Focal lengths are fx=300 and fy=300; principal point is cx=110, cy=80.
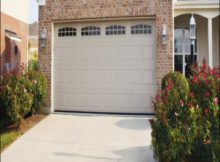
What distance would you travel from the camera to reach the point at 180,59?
41.2 feet

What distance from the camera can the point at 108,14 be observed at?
9.54 meters

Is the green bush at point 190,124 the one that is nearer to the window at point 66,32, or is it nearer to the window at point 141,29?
the window at point 141,29

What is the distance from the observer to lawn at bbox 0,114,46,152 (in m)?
6.81

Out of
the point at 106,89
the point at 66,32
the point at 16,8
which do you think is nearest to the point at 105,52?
the point at 106,89

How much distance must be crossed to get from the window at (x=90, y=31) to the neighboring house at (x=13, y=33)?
2.64m

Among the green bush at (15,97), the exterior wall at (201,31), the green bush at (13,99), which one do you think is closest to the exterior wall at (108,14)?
the green bush at (15,97)

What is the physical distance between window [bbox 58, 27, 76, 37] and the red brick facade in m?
1.84

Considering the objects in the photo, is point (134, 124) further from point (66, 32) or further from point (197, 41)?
point (197, 41)

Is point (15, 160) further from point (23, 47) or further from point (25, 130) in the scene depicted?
point (23, 47)

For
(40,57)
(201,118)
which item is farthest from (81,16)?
(201,118)

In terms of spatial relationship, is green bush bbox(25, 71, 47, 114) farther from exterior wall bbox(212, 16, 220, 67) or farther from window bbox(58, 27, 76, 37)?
exterior wall bbox(212, 16, 220, 67)

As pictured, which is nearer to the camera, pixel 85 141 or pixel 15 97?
pixel 85 141

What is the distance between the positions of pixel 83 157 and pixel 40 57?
4911 millimetres

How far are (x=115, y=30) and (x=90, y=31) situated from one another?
85 cm
